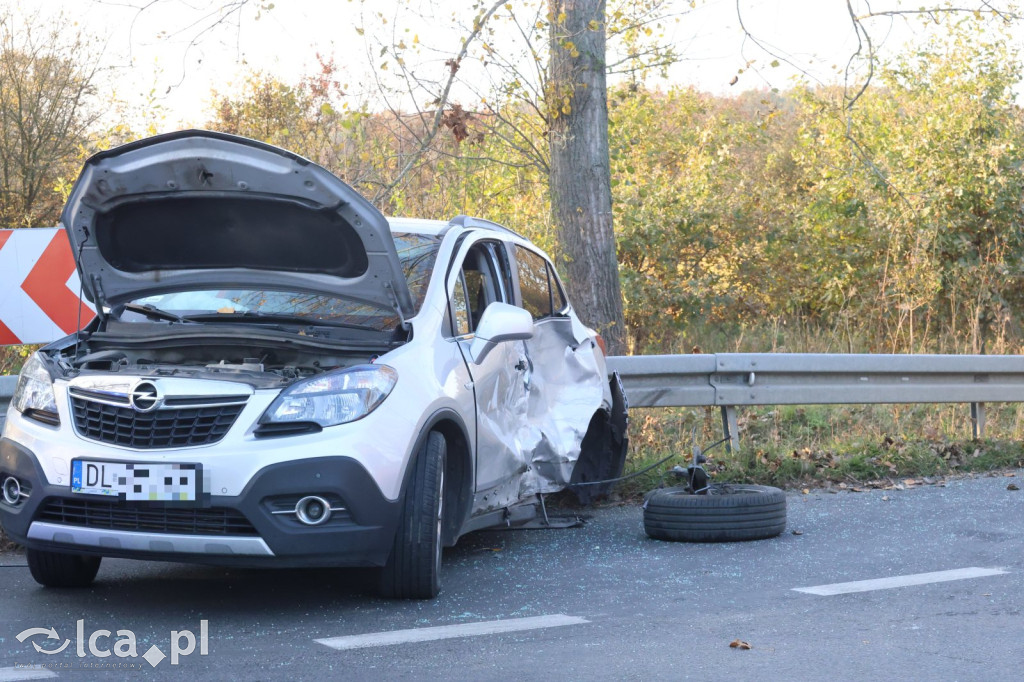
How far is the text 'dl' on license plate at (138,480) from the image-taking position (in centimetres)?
445

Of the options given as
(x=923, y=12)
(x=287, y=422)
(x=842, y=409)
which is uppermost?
(x=923, y=12)

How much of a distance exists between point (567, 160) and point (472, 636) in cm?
680

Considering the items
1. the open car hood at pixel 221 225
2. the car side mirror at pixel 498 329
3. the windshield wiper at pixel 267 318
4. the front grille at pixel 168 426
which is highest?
the open car hood at pixel 221 225

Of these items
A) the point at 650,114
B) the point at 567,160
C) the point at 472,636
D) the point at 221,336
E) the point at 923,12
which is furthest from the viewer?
the point at 650,114

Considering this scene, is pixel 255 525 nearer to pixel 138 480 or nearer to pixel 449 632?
pixel 138 480

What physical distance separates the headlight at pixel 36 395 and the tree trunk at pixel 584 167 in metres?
6.14

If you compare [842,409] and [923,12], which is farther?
[842,409]

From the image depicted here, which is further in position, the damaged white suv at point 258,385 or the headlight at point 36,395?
the headlight at point 36,395

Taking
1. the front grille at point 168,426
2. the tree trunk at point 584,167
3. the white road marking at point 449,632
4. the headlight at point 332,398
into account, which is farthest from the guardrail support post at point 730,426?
the front grille at point 168,426

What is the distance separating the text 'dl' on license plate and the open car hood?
1111 mm

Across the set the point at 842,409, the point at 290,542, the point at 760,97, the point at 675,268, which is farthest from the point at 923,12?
the point at 675,268

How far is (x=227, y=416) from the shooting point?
4.55 m

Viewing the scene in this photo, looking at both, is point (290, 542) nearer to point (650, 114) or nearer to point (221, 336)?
point (221, 336)

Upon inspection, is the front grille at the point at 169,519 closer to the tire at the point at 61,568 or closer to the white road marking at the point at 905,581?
the tire at the point at 61,568
